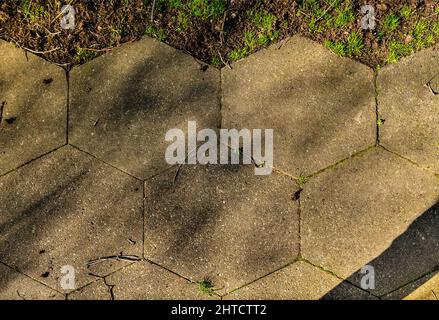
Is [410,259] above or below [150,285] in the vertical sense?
above

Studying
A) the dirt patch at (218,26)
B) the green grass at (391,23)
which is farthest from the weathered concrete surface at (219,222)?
the green grass at (391,23)

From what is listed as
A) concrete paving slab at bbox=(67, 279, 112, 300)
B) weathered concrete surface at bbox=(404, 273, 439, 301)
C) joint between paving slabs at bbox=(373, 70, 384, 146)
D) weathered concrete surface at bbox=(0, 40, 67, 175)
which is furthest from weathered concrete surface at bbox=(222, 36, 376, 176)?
concrete paving slab at bbox=(67, 279, 112, 300)

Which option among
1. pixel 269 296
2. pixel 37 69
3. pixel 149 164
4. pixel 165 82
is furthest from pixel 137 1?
pixel 269 296

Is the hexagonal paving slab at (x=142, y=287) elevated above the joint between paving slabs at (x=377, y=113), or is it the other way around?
the joint between paving slabs at (x=377, y=113)

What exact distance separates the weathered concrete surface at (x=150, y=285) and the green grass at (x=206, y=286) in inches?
1.1

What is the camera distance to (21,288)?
2578 mm

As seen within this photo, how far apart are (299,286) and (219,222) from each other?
0.71 m

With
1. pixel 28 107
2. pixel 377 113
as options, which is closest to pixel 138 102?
pixel 28 107

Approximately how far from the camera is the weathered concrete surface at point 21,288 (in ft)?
8.45

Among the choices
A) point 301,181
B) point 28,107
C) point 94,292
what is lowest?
point 94,292

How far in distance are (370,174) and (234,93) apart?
1.08 m

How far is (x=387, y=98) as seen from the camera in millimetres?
2539

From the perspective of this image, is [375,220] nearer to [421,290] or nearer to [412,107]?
[421,290]

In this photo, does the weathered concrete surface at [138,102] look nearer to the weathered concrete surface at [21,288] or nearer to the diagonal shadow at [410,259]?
the weathered concrete surface at [21,288]
